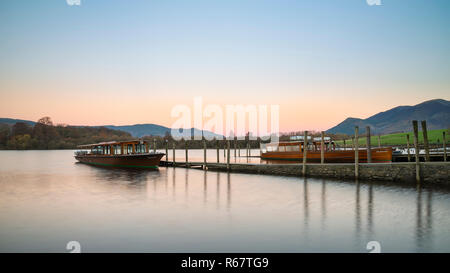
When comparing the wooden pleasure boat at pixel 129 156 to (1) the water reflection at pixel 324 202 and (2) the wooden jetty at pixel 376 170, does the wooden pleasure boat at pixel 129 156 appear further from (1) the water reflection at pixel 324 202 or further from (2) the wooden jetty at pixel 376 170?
(1) the water reflection at pixel 324 202

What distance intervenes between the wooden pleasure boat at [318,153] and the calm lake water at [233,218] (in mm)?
8662

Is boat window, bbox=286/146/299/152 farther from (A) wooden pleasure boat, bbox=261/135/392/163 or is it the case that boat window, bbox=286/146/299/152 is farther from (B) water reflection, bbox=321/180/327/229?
(B) water reflection, bbox=321/180/327/229

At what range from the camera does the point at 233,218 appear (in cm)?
1284

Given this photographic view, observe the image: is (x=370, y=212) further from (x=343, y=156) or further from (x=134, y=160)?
(x=134, y=160)

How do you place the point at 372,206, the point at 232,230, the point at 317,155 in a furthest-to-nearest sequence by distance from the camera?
the point at 317,155, the point at 372,206, the point at 232,230

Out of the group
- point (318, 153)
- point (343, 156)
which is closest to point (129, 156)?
point (318, 153)

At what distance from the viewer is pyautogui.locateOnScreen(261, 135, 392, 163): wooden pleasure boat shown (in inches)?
1086

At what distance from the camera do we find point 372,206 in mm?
14367

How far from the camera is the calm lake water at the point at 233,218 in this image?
9.39 meters

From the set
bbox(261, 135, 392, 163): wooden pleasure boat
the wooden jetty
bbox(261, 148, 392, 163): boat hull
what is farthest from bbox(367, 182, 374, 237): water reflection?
bbox(261, 135, 392, 163): wooden pleasure boat

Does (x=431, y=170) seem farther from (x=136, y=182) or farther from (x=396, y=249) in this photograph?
(x=136, y=182)

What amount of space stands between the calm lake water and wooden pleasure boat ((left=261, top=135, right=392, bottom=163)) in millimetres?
8662
